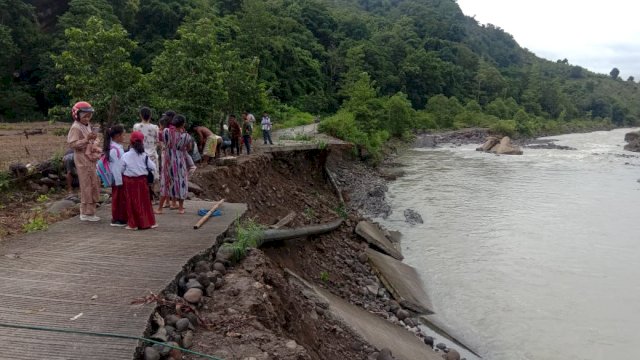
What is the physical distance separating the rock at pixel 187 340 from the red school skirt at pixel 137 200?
3308 millimetres

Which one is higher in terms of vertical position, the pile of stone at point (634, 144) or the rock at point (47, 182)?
the rock at point (47, 182)

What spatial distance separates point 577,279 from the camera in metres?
13.9

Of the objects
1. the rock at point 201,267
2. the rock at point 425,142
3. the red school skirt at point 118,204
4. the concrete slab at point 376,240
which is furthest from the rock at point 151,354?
the rock at point 425,142

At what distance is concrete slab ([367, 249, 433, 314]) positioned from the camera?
1157 centimetres

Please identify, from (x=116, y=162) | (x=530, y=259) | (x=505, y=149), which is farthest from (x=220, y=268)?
(x=505, y=149)

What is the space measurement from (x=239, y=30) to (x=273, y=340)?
53.4 metres

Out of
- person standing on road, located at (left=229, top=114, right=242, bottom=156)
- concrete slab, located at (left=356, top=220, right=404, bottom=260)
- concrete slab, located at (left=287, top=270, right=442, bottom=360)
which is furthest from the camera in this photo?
person standing on road, located at (left=229, top=114, right=242, bottom=156)

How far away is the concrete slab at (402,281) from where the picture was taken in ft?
38.0

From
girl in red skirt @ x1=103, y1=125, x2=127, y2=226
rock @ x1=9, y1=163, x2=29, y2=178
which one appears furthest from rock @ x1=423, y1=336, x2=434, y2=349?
rock @ x1=9, y1=163, x2=29, y2=178

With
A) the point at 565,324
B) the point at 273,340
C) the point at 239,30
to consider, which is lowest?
the point at 565,324

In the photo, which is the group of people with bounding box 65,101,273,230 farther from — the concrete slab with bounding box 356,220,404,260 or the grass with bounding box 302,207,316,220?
the concrete slab with bounding box 356,220,404,260

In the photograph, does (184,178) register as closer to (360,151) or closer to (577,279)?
(577,279)

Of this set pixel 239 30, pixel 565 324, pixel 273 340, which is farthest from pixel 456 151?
pixel 273 340

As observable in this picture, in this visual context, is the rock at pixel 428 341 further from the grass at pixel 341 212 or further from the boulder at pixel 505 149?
the boulder at pixel 505 149
